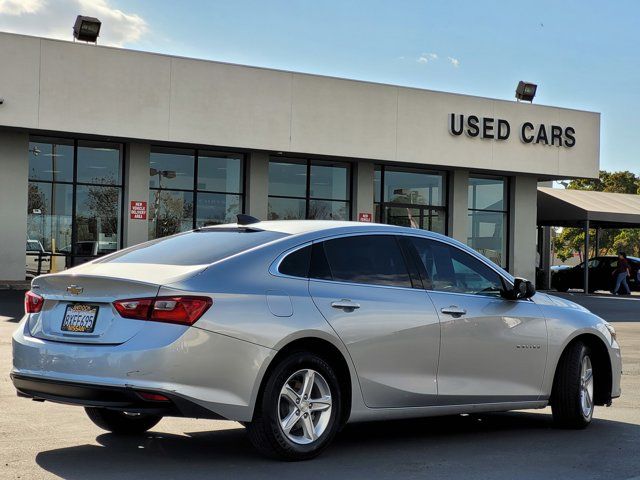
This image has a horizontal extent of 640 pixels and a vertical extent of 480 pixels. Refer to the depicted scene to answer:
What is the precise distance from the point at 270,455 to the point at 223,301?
1089 millimetres

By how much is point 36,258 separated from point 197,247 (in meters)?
20.5

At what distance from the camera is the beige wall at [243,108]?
2472 cm

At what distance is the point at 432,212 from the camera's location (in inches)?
1297

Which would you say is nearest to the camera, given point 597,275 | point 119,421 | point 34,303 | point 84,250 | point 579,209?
point 34,303

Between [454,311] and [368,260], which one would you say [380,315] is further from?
[454,311]

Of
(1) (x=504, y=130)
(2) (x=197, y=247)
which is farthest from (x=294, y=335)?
(1) (x=504, y=130)

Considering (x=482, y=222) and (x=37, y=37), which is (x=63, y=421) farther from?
(x=482, y=222)

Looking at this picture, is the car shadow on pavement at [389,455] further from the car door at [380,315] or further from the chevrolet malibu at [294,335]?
the car door at [380,315]

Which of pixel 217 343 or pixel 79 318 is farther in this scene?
pixel 79 318

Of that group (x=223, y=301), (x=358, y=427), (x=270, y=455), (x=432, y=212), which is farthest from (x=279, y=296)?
(x=432, y=212)

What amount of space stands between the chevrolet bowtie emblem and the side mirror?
11.2 feet

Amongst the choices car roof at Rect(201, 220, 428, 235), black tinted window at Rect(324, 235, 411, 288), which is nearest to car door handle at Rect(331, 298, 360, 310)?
black tinted window at Rect(324, 235, 411, 288)

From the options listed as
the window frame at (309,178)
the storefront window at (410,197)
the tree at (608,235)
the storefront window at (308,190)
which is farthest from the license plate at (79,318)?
the tree at (608,235)

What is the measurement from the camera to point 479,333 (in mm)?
7684
